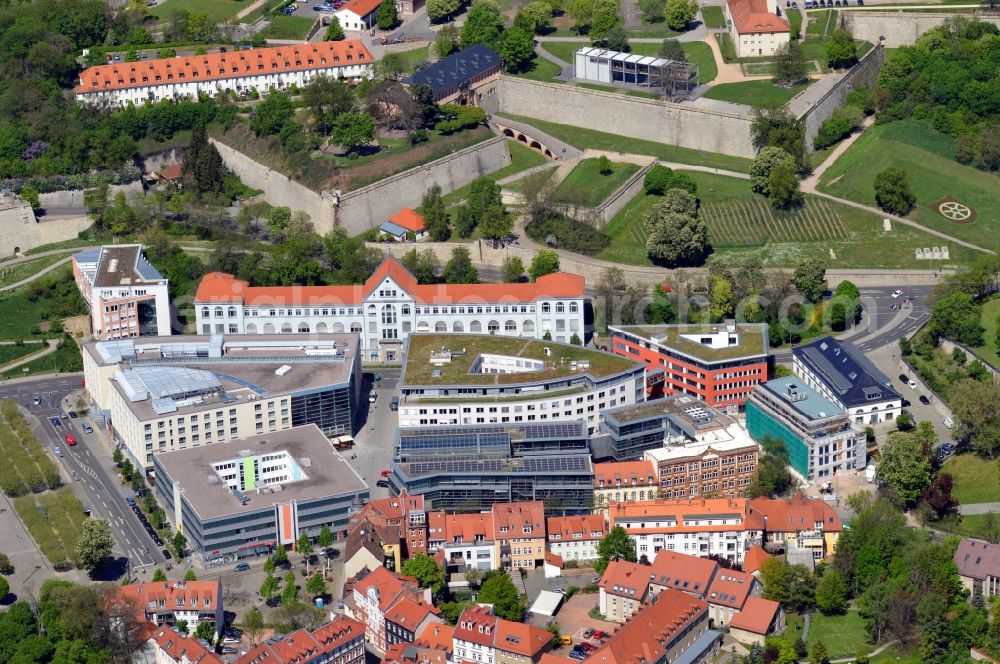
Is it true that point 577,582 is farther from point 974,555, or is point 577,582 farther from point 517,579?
point 974,555

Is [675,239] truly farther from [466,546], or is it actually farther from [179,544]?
[179,544]

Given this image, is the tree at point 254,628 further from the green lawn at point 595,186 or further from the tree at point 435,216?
the green lawn at point 595,186

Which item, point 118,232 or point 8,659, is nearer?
point 8,659

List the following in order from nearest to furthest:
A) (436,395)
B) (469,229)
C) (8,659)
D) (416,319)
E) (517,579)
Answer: (8,659), (517,579), (436,395), (416,319), (469,229)

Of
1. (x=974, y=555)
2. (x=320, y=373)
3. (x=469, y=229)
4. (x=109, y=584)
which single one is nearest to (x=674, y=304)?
(x=469, y=229)

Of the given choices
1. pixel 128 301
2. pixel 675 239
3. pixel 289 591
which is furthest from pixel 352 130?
pixel 289 591

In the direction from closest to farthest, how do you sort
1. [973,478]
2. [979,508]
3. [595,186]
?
1. [979,508]
2. [973,478]
3. [595,186]

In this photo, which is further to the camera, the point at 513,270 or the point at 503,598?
the point at 513,270
